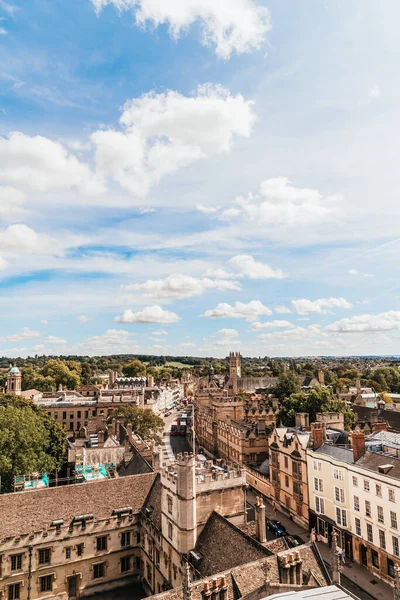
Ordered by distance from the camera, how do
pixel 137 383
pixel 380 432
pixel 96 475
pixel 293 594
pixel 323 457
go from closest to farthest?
1. pixel 293 594
2. pixel 96 475
3. pixel 323 457
4. pixel 380 432
5. pixel 137 383

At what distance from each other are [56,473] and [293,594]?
144ft

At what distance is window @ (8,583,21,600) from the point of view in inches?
1143

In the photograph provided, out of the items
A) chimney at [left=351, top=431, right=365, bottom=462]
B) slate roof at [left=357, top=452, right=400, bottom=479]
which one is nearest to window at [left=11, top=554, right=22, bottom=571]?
slate roof at [left=357, top=452, right=400, bottom=479]

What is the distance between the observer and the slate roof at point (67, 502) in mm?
30141

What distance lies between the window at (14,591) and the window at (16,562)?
121 cm

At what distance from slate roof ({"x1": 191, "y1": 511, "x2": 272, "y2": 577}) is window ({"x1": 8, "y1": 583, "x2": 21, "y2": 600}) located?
46.9 feet

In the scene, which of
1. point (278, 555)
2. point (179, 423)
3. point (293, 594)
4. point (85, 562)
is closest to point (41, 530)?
point (85, 562)

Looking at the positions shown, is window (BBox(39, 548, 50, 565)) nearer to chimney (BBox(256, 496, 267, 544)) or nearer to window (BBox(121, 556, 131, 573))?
window (BBox(121, 556, 131, 573))

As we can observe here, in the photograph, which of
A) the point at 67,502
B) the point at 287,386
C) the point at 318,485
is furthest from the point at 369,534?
the point at 287,386

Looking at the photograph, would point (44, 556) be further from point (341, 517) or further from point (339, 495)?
point (341, 517)

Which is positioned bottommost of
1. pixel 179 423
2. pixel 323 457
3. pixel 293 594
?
pixel 179 423

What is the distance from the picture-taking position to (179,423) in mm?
105688

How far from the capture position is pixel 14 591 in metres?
29.2

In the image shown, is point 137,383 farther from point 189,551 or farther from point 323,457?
point 189,551
